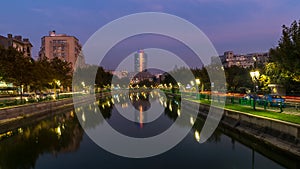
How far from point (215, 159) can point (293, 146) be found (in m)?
4.53

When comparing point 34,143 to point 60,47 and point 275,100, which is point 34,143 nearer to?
point 275,100

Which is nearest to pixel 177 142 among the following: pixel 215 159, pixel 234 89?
pixel 215 159

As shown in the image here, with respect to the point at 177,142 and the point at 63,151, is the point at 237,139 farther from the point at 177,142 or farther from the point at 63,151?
the point at 63,151

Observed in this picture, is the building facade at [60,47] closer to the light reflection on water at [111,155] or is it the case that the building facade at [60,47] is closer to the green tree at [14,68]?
the green tree at [14,68]

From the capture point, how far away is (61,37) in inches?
5935

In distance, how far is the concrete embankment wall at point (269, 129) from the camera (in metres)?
16.3

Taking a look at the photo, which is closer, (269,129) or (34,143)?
(269,129)

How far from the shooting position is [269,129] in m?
19.4

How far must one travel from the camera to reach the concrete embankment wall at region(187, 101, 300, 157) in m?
16.3

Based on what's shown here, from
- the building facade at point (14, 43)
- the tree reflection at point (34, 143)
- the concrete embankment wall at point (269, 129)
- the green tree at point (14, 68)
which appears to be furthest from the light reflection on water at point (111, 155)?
the building facade at point (14, 43)

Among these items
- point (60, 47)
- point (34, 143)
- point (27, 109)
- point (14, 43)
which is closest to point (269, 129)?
point (34, 143)

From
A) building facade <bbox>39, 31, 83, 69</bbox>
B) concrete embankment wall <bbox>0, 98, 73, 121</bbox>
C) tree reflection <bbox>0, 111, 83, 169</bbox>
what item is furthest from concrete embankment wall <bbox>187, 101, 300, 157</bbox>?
building facade <bbox>39, 31, 83, 69</bbox>

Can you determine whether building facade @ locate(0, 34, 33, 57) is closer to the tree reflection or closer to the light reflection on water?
the tree reflection

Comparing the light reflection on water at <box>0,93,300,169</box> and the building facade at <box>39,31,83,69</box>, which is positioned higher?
the building facade at <box>39,31,83,69</box>
